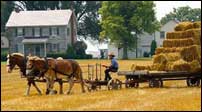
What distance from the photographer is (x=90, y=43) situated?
374 ft

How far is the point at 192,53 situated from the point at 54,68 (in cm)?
736

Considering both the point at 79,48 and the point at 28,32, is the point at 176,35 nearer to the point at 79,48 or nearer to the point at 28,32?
the point at 79,48

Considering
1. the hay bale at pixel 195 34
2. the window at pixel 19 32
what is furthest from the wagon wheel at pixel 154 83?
the window at pixel 19 32

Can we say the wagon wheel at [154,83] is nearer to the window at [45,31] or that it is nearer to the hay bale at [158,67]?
the hay bale at [158,67]

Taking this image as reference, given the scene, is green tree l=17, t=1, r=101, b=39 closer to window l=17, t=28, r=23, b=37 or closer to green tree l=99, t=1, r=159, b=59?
window l=17, t=28, r=23, b=37

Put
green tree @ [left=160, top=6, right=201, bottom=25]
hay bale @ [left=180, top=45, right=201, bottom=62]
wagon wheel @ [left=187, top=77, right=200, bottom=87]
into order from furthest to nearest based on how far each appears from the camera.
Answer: green tree @ [left=160, top=6, right=201, bottom=25], hay bale @ [left=180, top=45, right=201, bottom=62], wagon wheel @ [left=187, top=77, right=200, bottom=87]

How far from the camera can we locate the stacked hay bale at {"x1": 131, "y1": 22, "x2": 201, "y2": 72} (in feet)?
88.0

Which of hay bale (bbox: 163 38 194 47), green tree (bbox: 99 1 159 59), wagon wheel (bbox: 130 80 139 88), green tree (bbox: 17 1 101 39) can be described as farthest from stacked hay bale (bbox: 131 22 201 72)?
green tree (bbox: 17 1 101 39)

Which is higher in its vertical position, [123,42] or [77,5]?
[77,5]

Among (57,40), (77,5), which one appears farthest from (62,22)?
(77,5)

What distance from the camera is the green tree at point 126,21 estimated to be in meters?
88.6

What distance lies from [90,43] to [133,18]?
26331 millimetres

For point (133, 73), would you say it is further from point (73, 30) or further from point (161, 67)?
point (73, 30)

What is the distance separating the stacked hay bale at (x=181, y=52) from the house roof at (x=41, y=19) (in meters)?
67.9
